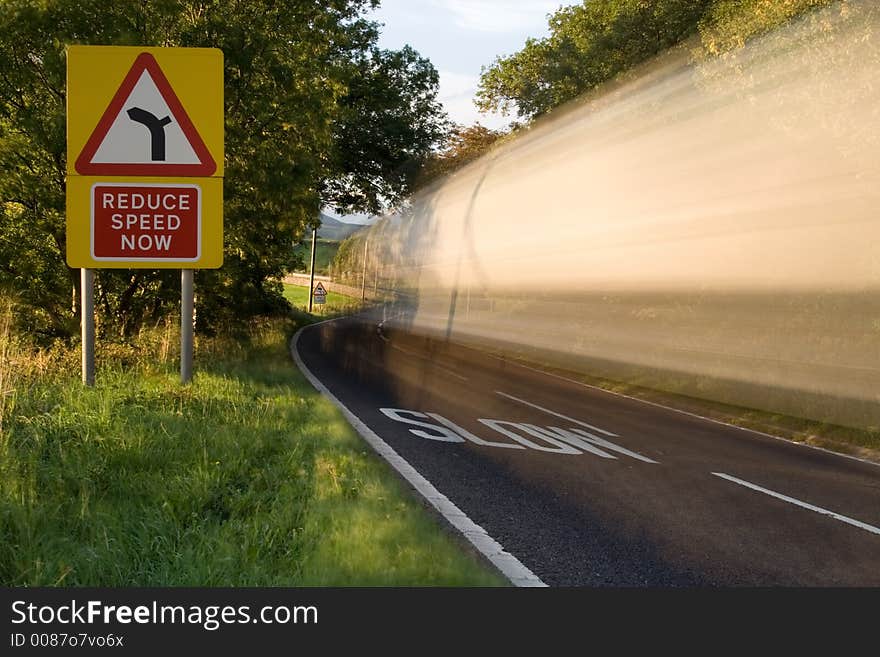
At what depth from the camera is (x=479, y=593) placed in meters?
3.47

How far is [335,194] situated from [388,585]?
3038cm

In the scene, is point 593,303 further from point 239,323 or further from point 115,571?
point 115,571

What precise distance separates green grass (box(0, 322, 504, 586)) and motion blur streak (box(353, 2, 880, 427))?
280 inches

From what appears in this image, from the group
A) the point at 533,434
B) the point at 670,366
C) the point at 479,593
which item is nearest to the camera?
the point at 479,593

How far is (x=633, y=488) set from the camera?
6535mm

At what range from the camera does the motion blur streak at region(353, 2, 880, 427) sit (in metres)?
10.0

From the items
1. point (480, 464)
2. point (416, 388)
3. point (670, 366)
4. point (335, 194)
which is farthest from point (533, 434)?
point (335, 194)

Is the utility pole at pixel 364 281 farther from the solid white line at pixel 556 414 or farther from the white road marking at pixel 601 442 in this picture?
the white road marking at pixel 601 442

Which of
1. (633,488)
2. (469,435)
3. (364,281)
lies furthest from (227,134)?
(364,281)

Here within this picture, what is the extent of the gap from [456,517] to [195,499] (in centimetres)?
182

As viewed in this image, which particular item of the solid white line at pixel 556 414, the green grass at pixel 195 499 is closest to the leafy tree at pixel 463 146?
the solid white line at pixel 556 414

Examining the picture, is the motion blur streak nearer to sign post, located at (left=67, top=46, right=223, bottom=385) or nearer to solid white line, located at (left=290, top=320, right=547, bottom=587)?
solid white line, located at (left=290, top=320, right=547, bottom=587)

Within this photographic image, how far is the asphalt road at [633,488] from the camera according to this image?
4.59 m

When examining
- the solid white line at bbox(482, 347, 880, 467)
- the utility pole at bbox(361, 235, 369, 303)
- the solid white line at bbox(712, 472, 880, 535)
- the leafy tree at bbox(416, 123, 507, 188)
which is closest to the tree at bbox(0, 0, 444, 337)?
the solid white line at bbox(482, 347, 880, 467)
